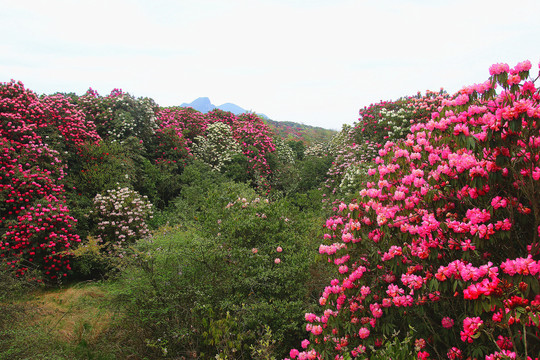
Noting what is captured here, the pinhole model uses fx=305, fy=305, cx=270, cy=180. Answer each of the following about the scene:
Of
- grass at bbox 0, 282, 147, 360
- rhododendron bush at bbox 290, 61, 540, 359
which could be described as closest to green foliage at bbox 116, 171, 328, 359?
grass at bbox 0, 282, 147, 360

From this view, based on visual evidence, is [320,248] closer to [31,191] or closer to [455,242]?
[455,242]

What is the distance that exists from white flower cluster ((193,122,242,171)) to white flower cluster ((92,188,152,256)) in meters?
4.67

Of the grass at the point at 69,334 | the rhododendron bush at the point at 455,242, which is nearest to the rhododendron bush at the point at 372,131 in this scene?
the rhododendron bush at the point at 455,242

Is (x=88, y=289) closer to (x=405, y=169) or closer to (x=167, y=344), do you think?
(x=167, y=344)

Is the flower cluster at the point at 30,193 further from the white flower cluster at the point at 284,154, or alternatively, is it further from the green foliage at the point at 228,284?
the white flower cluster at the point at 284,154

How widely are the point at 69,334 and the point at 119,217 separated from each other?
4589mm

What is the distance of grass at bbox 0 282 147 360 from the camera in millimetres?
3316

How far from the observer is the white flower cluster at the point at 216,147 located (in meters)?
13.4

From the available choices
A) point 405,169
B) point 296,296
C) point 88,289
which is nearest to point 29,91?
point 88,289

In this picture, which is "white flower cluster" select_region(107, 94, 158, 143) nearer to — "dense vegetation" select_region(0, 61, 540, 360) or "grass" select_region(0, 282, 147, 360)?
"dense vegetation" select_region(0, 61, 540, 360)

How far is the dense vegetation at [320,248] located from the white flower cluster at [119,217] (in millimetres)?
56

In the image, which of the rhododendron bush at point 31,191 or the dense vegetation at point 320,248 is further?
the rhododendron bush at point 31,191

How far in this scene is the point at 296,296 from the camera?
418 centimetres

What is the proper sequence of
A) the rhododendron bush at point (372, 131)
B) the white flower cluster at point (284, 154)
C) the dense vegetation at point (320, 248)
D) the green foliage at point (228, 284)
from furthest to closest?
the white flower cluster at point (284, 154) → the rhododendron bush at point (372, 131) → the green foliage at point (228, 284) → the dense vegetation at point (320, 248)
